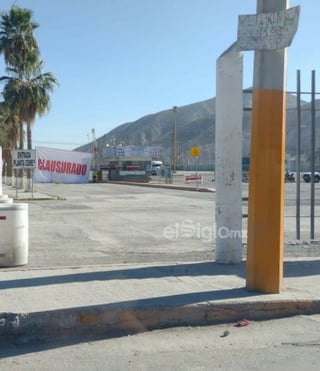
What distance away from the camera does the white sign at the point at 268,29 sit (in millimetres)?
7116

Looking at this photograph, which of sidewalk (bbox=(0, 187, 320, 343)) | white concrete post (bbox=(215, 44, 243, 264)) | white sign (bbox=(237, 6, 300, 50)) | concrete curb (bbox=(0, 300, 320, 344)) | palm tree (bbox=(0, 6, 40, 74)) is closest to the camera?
concrete curb (bbox=(0, 300, 320, 344))

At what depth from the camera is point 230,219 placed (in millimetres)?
9352

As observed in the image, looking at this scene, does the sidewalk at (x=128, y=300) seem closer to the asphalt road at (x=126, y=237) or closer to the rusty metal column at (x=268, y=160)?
the rusty metal column at (x=268, y=160)

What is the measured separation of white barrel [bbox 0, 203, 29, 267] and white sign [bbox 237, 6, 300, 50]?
4283mm

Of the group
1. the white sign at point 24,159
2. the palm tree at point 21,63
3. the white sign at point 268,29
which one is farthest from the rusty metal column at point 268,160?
the palm tree at point 21,63

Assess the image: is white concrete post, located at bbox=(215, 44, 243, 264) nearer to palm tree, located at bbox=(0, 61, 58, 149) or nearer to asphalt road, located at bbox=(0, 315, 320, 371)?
asphalt road, located at bbox=(0, 315, 320, 371)

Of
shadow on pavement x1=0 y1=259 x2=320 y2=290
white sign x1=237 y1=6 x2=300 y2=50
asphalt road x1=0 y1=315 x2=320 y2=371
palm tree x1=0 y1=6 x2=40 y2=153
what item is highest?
palm tree x1=0 y1=6 x2=40 y2=153

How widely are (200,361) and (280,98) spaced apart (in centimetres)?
354

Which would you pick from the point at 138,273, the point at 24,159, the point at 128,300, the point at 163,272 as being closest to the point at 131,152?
the point at 24,159

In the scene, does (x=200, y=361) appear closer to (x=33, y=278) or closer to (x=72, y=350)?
(x=72, y=350)

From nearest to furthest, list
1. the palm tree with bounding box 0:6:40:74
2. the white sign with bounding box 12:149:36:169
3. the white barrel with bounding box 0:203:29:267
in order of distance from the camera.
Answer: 1. the white barrel with bounding box 0:203:29:267
2. the white sign with bounding box 12:149:36:169
3. the palm tree with bounding box 0:6:40:74

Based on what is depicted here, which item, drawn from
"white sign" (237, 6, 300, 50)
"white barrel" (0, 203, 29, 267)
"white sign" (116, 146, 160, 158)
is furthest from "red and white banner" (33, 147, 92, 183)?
"white sign" (237, 6, 300, 50)

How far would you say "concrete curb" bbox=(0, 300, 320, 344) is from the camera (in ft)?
20.3

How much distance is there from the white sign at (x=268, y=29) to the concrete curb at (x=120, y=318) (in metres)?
3.22
